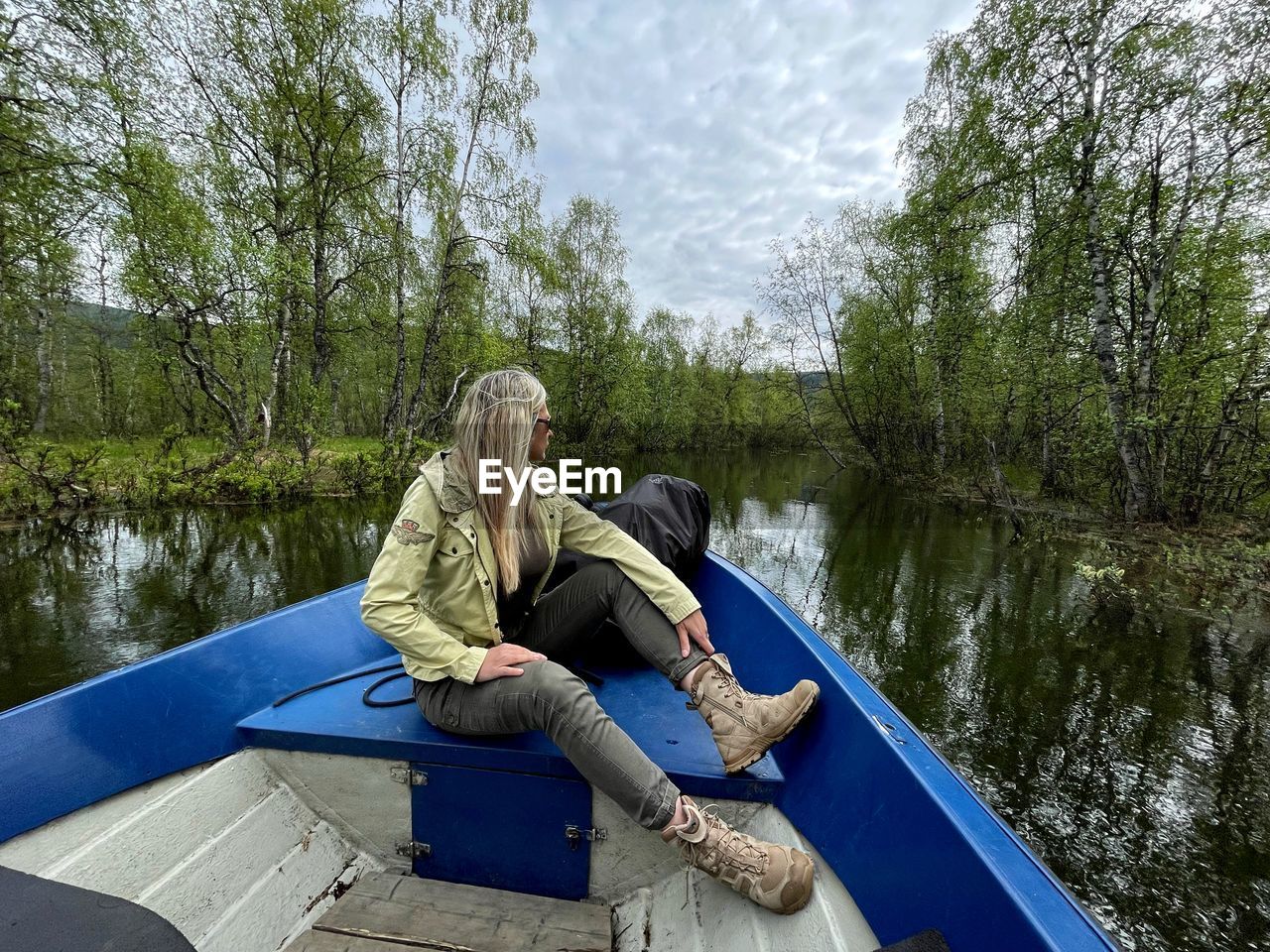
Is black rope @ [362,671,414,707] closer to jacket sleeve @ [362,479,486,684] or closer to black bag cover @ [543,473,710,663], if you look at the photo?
jacket sleeve @ [362,479,486,684]

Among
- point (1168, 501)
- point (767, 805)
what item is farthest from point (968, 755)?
point (1168, 501)

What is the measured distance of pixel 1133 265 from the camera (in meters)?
6.20

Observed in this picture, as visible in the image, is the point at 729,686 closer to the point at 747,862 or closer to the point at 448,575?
the point at 747,862

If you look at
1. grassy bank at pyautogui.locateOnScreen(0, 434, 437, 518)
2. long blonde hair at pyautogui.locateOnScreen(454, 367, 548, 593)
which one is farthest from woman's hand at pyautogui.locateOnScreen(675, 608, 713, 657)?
grassy bank at pyautogui.locateOnScreen(0, 434, 437, 518)

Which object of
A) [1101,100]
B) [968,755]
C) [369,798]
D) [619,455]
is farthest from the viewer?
[619,455]

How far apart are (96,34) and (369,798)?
28.6ft

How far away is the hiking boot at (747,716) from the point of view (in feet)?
4.32

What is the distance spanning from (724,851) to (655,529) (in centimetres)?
140

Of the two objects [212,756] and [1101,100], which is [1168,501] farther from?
[212,756]

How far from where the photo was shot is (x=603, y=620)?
161cm

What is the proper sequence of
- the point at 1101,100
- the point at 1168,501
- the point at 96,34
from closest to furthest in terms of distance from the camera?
the point at 96,34 → the point at 1101,100 → the point at 1168,501

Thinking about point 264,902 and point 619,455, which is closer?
point 264,902

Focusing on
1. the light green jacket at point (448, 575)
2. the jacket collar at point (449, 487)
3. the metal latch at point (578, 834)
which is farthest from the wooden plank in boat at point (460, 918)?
the jacket collar at point (449, 487)

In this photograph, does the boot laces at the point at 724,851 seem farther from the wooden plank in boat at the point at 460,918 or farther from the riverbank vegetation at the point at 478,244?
the riverbank vegetation at the point at 478,244
